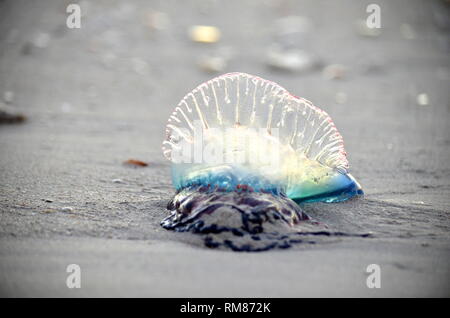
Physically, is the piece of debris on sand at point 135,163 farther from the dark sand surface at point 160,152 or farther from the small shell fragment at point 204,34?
the small shell fragment at point 204,34

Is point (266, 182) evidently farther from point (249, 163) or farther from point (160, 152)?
point (160, 152)

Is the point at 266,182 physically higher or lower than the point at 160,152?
lower

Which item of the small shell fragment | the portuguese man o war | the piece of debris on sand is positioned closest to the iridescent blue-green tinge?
the portuguese man o war

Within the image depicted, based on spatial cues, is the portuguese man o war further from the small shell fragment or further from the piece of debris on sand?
the small shell fragment

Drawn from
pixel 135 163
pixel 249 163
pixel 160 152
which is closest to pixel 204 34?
pixel 160 152

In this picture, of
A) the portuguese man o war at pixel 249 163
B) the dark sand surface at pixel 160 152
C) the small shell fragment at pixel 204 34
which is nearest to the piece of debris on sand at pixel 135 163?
the dark sand surface at pixel 160 152
